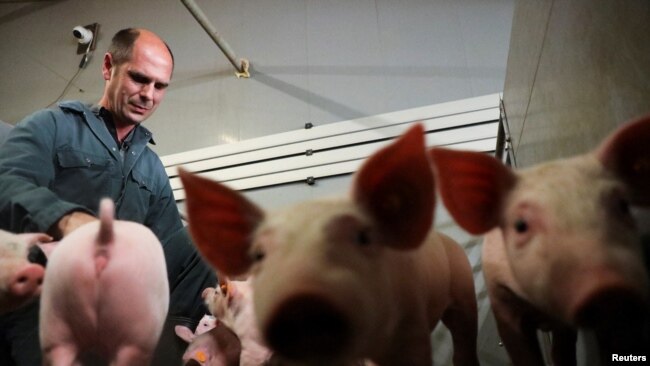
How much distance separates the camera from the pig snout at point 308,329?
40 cm

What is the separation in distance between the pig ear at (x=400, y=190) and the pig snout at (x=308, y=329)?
21 cm

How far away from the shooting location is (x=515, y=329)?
72 centimetres

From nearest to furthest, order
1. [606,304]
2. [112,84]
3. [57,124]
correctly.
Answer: [606,304], [57,124], [112,84]

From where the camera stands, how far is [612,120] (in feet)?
2.10

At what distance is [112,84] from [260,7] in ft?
4.91

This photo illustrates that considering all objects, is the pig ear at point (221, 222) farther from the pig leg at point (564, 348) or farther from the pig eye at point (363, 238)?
the pig leg at point (564, 348)

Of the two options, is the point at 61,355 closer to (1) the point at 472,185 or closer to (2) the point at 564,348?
(1) the point at 472,185

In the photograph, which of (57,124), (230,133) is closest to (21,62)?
(230,133)

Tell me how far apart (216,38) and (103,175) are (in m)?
1.30

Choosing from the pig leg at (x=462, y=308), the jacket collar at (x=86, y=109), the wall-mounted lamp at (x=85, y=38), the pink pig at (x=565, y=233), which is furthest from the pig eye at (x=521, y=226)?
the wall-mounted lamp at (x=85, y=38)

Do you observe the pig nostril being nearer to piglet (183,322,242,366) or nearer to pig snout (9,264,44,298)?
pig snout (9,264,44,298)

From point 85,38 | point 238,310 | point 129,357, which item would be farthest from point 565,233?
point 85,38

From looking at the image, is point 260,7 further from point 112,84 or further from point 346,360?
point 346,360

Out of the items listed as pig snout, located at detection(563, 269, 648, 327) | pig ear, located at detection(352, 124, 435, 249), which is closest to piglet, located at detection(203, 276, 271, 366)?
pig ear, located at detection(352, 124, 435, 249)
